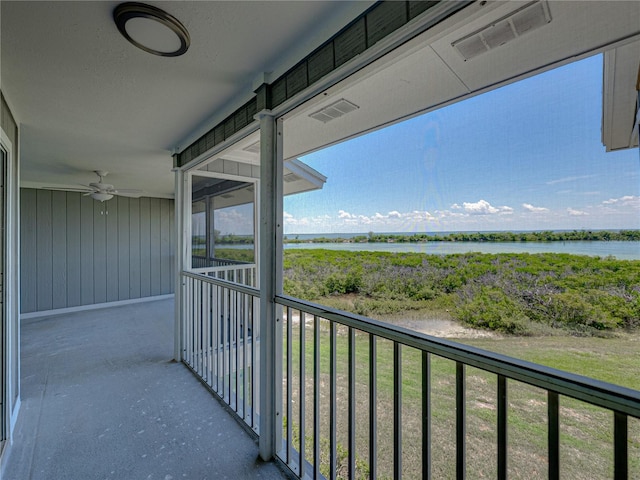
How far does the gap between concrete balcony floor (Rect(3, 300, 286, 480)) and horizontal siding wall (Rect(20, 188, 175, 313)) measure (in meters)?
2.03

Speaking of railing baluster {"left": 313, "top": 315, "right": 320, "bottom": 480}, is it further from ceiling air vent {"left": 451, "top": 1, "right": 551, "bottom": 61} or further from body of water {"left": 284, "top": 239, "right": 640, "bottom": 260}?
ceiling air vent {"left": 451, "top": 1, "right": 551, "bottom": 61}

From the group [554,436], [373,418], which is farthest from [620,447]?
[373,418]

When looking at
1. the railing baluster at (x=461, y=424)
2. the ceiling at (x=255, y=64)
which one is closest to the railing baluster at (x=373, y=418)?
the railing baluster at (x=461, y=424)

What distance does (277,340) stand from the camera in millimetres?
1892

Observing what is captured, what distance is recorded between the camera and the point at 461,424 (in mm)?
1026

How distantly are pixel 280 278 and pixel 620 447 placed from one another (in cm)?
155

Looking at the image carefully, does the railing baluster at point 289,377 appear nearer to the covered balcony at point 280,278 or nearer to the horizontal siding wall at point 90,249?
the covered balcony at point 280,278

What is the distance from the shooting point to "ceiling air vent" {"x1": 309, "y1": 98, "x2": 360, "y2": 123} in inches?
74.2

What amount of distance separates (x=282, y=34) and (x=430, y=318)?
1.49 m

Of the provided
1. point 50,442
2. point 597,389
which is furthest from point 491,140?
point 50,442

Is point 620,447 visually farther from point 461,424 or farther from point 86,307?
point 86,307

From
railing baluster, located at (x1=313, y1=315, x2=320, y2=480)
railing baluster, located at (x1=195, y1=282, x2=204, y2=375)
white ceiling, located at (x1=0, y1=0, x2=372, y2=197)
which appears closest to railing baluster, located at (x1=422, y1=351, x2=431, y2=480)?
railing baluster, located at (x1=313, y1=315, x2=320, y2=480)

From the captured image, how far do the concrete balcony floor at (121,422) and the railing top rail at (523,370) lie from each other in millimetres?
1261

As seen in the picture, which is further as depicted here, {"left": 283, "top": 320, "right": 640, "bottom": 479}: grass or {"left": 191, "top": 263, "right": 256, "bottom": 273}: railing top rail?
{"left": 191, "top": 263, "right": 256, "bottom": 273}: railing top rail
